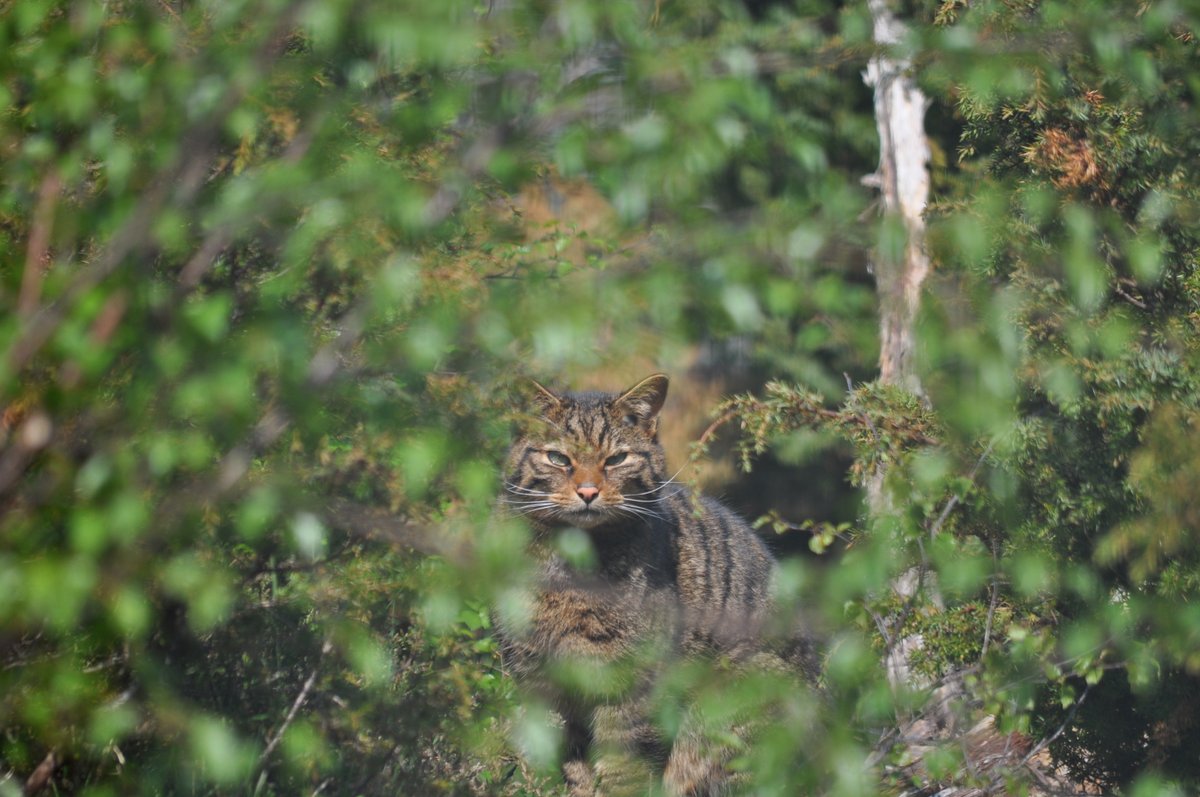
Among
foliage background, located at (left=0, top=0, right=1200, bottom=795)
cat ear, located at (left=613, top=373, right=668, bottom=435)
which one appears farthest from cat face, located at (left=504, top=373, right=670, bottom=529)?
foliage background, located at (left=0, top=0, right=1200, bottom=795)

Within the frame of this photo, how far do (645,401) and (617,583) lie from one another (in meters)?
0.90

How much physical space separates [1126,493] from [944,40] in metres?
2.61

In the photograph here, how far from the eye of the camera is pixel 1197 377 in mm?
4391

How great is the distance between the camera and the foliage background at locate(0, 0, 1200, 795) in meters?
2.52

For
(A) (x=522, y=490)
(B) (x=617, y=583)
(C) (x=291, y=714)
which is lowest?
(B) (x=617, y=583)

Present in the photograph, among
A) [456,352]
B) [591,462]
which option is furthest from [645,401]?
[456,352]

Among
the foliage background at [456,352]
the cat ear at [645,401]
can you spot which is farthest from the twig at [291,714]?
the cat ear at [645,401]

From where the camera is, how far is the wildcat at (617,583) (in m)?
5.19

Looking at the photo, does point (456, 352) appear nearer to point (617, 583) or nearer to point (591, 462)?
point (591, 462)

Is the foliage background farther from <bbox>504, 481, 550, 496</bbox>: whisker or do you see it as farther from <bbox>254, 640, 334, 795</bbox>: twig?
<bbox>504, 481, 550, 496</bbox>: whisker

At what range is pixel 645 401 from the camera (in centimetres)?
574

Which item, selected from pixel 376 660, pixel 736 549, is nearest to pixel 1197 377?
pixel 736 549

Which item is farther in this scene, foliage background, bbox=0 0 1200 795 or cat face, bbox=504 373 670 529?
cat face, bbox=504 373 670 529

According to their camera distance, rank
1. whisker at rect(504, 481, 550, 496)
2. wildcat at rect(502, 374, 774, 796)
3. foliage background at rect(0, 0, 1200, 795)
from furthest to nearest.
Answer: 1. whisker at rect(504, 481, 550, 496)
2. wildcat at rect(502, 374, 774, 796)
3. foliage background at rect(0, 0, 1200, 795)
